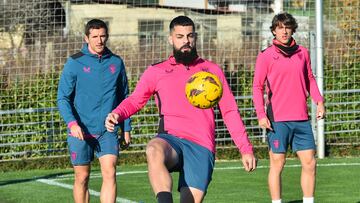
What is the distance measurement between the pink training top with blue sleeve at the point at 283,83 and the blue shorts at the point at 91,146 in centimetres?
157

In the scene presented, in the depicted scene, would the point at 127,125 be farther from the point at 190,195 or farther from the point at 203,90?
the point at 203,90

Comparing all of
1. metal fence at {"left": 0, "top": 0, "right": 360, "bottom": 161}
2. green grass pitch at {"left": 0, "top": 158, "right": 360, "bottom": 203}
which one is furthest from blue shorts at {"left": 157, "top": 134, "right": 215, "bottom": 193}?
metal fence at {"left": 0, "top": 0, "right": 360, "bottom": 161}

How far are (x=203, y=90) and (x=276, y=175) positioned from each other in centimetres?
336

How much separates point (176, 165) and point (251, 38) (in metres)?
11.8

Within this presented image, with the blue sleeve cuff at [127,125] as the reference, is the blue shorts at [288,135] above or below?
below

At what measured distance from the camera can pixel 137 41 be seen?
19.3 m

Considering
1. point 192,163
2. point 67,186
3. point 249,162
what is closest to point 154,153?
point 192,163

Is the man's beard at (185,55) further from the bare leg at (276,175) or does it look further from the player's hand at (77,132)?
the bare leg at (276,175)

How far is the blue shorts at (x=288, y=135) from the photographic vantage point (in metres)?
10.7

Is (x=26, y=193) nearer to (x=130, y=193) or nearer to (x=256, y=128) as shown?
(x=130, y=193)

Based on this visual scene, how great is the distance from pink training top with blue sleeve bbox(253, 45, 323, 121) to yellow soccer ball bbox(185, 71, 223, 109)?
2935 mm

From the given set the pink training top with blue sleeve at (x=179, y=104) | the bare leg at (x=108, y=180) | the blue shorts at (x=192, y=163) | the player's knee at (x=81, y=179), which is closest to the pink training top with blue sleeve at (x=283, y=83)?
the bare leg at (x=108, y=180)

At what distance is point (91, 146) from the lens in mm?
10242

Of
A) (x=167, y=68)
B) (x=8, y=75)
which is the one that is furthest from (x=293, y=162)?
(x=167, y=68)
